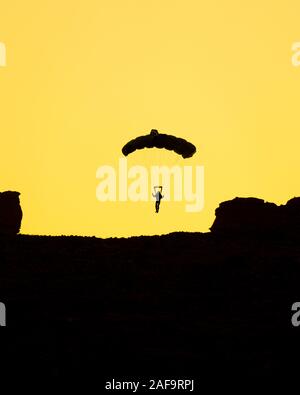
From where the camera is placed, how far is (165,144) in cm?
3372

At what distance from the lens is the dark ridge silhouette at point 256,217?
51312 millimetres

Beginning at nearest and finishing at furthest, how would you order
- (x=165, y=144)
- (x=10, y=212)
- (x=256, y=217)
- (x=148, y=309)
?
(x=148, y=309), (x=165, y=144), (x=256, y=217), (x=10, y=212)

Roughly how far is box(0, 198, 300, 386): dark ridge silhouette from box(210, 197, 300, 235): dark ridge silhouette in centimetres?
1419

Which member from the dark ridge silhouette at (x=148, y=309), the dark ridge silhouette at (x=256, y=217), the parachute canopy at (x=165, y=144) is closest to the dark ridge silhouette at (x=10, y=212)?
the dark ridge silhouette at (x=256, y=217)

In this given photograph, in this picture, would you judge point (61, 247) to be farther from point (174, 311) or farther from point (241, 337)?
point (241, 337)

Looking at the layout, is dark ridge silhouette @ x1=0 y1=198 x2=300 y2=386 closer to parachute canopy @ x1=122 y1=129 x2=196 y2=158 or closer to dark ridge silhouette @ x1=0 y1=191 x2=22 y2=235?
parachute canopy @ x1=122 y1=129 x2=196 y2=158

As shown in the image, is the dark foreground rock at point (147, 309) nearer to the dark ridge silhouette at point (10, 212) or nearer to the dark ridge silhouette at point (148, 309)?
the dark ridge silhouette at point (148, 309)

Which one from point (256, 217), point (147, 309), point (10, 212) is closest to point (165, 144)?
point (147, 309)

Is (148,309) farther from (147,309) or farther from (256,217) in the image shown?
(256,217)

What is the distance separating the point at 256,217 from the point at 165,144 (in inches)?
925

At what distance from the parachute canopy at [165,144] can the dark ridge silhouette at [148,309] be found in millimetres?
4504

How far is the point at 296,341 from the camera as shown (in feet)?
65.7

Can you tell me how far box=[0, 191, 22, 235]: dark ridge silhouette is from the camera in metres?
67.0

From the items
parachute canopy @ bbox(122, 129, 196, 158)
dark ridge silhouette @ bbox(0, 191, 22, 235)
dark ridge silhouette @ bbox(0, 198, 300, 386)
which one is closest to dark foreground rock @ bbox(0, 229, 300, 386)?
dark ridge silhouette @ bbox(0, 198, 300, 386)
